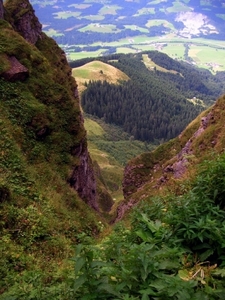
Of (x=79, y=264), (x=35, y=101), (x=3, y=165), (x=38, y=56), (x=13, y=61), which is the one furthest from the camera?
(x=38, y=56)

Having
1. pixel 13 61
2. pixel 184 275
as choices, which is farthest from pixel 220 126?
pixel 184 275

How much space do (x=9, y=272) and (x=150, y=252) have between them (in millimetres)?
7699

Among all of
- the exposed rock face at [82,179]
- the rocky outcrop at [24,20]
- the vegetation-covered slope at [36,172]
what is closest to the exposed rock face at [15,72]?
the vegetation-covered slope at [36,172]

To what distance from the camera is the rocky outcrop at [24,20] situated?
42.2 m

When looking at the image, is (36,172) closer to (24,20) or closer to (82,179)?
(82,179)

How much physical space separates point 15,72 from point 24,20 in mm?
18438

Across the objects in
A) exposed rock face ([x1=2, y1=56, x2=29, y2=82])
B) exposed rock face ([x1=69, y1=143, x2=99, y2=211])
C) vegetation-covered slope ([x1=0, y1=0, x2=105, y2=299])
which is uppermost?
exposed rock face ([x1=2, y1=56, x2=29, y2=82])

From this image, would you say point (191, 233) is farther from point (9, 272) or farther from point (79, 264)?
point (9, 272)

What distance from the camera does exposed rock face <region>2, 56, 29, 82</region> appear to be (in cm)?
2772

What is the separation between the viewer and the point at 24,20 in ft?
142

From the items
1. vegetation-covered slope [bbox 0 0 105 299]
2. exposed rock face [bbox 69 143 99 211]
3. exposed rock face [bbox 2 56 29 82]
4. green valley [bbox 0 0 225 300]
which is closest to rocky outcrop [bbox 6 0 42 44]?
green valley [bbox 0 0 225 300]

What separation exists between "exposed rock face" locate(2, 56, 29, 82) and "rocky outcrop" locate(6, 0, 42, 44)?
13652 mm

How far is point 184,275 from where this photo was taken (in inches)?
235

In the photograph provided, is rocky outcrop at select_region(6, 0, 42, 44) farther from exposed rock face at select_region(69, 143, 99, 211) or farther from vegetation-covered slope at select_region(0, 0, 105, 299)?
exposed rock face at select_region(69, 143, 99, 211)
